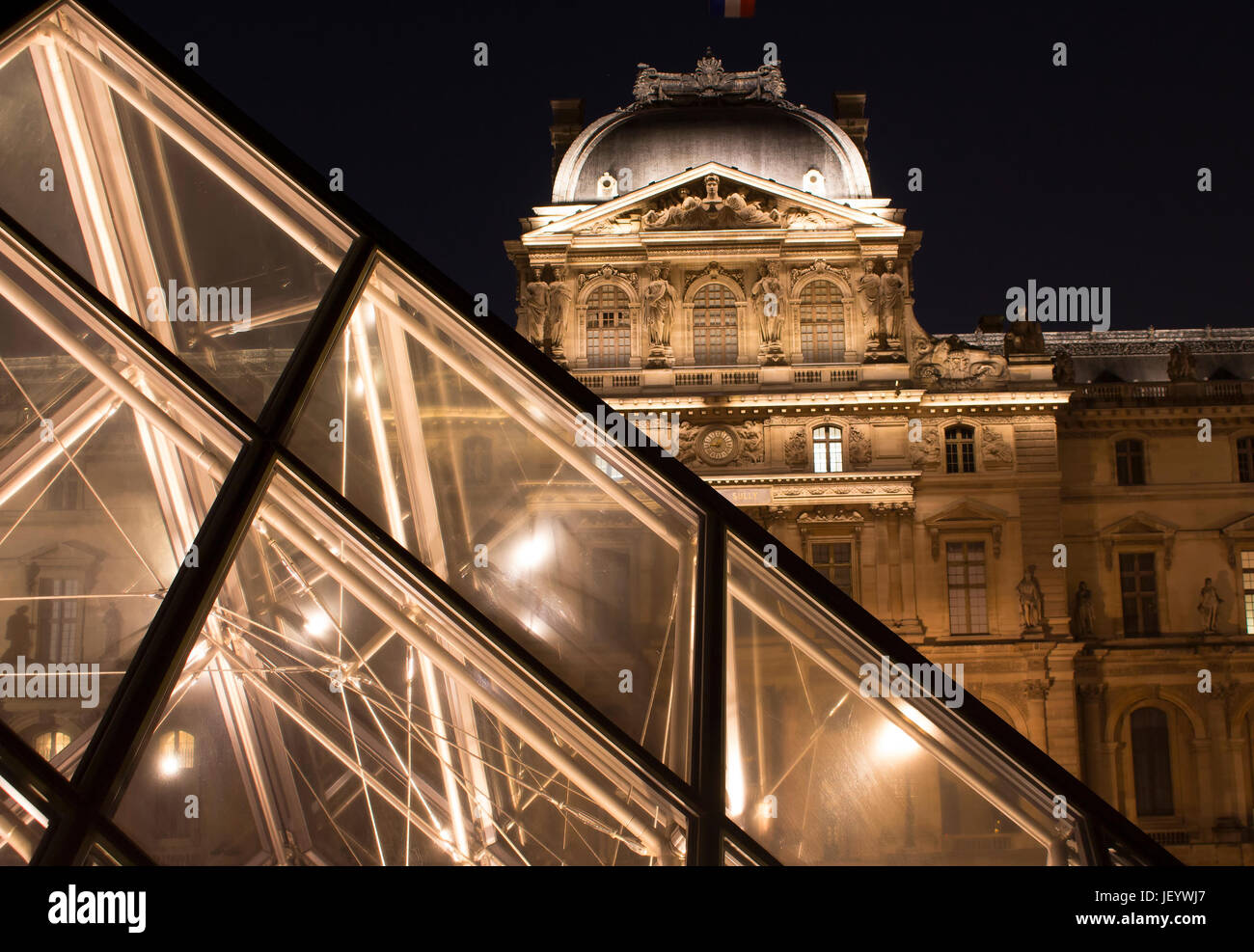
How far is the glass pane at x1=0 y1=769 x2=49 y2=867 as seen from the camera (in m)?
3.10

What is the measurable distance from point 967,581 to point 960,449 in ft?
10.3

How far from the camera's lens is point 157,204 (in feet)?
15.6

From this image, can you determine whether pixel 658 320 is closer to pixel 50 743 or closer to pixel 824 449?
pixel 824 449

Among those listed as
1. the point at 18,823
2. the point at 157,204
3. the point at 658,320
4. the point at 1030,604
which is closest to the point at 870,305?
the point at 658,320

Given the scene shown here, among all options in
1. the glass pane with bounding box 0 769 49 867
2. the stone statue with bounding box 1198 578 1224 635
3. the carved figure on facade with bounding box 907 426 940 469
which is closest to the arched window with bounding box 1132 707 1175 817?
the stone statue with bounding box 1198 578 1224 635

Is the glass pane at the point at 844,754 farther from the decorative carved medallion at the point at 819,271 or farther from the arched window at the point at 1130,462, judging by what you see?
the arched window at the point at 1130,462

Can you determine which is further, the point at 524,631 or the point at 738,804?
the point at 524,631

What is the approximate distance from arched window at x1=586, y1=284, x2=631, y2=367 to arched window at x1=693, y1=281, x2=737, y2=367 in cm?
166

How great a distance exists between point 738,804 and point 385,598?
49.4 inches

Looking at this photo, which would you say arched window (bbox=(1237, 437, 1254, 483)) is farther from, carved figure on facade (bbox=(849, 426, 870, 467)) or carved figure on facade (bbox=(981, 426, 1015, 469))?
carved figure on facade (bbox=(849, 426, 870, 467))

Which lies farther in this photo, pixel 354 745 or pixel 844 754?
pixel 354 745

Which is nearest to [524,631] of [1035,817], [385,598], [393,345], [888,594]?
[385,598]
